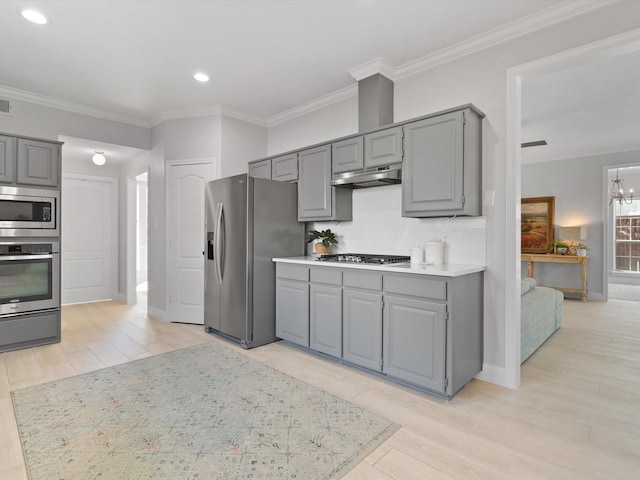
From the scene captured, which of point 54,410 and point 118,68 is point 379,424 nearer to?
point 54,410

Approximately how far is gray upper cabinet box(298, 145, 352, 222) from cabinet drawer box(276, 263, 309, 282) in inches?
23.9

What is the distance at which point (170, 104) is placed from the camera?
454 cm

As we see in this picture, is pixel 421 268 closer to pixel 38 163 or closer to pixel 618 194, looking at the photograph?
pixel 38 163

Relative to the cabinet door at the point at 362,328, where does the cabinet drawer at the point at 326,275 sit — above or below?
above

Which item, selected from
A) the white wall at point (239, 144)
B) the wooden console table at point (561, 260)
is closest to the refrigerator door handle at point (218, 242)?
the white wall at point (239, 144)

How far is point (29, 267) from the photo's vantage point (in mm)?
3637

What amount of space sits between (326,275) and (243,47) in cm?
221

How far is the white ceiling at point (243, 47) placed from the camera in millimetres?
2639

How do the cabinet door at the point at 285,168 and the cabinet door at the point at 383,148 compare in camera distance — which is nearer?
the cabinet door at the point at 383,148

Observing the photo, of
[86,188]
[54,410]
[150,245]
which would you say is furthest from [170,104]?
[54,410]

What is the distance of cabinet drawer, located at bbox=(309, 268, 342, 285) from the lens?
3162 mm

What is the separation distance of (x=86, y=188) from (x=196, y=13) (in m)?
4.62

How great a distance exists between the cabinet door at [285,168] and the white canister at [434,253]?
176 centimetres

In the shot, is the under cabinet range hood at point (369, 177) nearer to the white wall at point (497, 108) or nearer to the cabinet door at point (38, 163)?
the white wall at point (497, 108)
